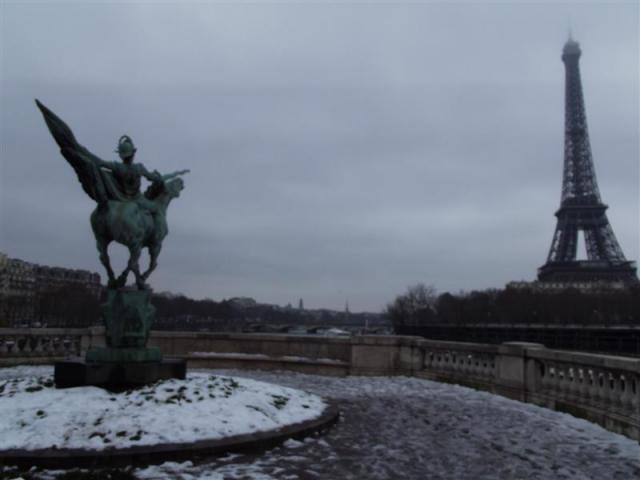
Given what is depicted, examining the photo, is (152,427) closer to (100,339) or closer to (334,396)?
(334,396)

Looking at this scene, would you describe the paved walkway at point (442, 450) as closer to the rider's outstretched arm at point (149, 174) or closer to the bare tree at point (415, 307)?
the rider's outstretched arm at point (149, 174)

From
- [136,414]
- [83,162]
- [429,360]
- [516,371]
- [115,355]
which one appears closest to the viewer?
[136,414]

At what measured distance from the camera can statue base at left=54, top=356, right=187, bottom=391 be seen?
32.9 ft

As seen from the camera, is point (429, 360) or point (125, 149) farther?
point (429, 360)

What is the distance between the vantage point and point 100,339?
20250mm

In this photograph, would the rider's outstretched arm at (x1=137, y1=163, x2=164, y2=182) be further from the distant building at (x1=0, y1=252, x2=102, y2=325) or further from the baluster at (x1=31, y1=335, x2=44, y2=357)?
the distant building at (x1=0, y1=252, x2=102, y2=325)

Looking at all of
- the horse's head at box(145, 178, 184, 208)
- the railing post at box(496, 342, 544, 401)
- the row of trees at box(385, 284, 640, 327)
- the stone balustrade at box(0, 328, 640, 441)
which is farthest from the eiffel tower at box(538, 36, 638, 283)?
the horse's head at box(145, 178, 184, 208)

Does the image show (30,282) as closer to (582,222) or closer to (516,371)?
(582,222)

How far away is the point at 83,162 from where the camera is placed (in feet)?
35.1

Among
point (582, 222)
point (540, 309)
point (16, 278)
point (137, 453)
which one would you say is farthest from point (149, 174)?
point (16, 278)

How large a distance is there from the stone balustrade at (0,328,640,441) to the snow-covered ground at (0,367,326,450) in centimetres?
498

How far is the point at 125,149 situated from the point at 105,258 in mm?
2103

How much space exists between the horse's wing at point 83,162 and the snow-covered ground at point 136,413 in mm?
3494

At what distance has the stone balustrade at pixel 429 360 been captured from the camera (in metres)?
10.2
